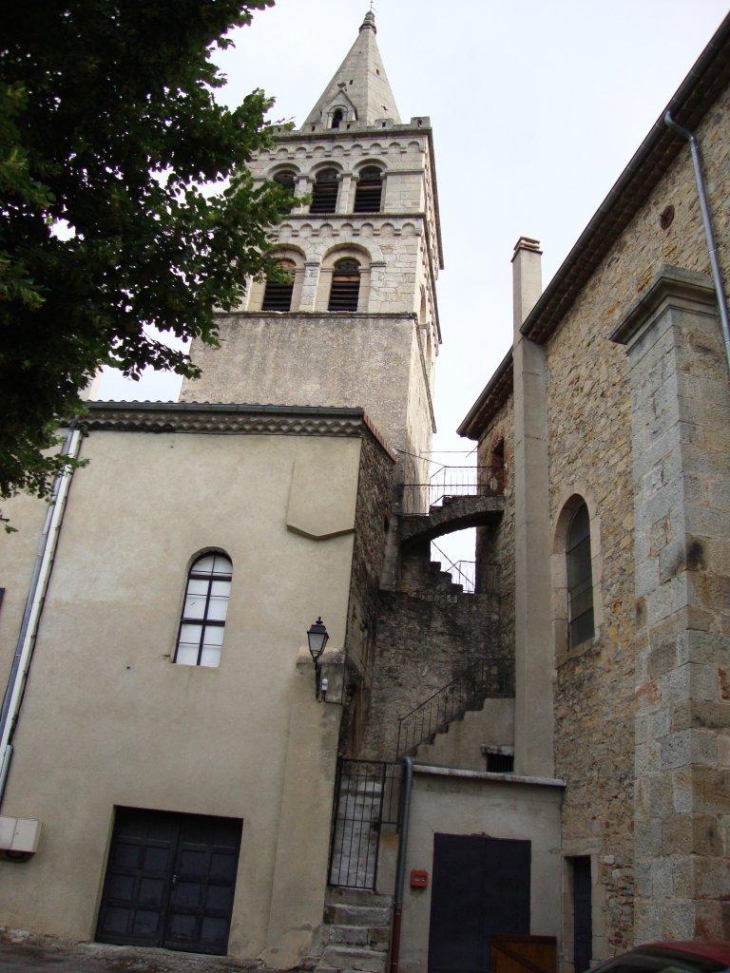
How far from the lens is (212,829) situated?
10781 mm

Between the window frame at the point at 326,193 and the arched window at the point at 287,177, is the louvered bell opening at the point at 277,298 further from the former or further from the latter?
the arched window at the point at 287,177

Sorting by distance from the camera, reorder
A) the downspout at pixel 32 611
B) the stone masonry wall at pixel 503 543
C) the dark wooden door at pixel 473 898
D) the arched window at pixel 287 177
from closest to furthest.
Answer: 1. the dark wooden door at pixel 473 898
2. the downspout at pixel 32 611
3. the stone masonry wall at pixel 503 543
4. the arched window at pixel 287 177

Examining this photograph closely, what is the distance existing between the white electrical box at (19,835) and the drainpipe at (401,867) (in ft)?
14.6

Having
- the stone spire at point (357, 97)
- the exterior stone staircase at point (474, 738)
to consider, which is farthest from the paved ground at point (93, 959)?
the stone spire at point (357, 97)

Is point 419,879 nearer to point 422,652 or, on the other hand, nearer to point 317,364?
point 422,652

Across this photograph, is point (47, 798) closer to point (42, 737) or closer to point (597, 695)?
point (42, 737)

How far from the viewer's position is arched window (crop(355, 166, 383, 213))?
88.9 feet

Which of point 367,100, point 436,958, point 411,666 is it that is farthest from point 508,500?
point 367,100

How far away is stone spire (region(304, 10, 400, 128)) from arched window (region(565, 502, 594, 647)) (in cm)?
2048

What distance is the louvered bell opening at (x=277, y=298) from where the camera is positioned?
24797mm

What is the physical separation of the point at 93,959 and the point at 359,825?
350cm

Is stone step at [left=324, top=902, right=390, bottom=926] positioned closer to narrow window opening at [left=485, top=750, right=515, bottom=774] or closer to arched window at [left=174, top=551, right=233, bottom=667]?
arched window at [left=174, top=551, right=233, bottom=667]

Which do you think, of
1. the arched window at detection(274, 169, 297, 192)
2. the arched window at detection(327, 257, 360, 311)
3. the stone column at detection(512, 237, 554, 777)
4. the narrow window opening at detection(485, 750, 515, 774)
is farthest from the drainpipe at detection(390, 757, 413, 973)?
the arched window at detection(274, 169, 297, 192)

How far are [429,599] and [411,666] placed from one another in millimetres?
1498
